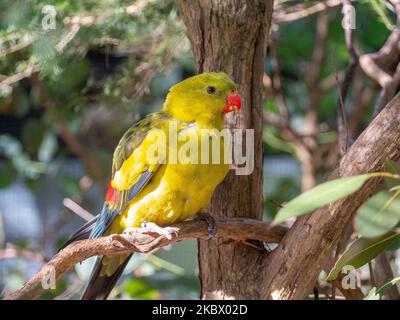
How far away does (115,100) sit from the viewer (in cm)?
194

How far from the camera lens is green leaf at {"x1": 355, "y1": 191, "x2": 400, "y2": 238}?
30.7 inches

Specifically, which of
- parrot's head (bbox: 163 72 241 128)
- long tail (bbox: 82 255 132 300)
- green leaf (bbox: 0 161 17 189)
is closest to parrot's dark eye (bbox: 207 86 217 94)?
parrot's head (bbox: 163 72 241 128)

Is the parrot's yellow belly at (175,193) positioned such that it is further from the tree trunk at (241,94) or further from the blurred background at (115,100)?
the blurred background at (115,100)

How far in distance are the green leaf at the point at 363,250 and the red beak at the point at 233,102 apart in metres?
0.39

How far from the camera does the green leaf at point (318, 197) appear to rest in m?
0.77

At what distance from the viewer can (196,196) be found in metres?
1.40

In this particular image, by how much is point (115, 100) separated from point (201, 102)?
528mm

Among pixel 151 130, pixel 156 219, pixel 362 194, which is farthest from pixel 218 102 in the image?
pixel 362 194

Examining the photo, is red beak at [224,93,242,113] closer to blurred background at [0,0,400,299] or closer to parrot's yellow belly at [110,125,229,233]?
parrot's yellow belly at [110,125,229,233]

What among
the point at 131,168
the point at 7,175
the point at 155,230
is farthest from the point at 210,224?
the point at 7,175

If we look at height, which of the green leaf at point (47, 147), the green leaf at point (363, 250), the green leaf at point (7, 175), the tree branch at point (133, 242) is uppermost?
the green leaf at point (47, 147)
